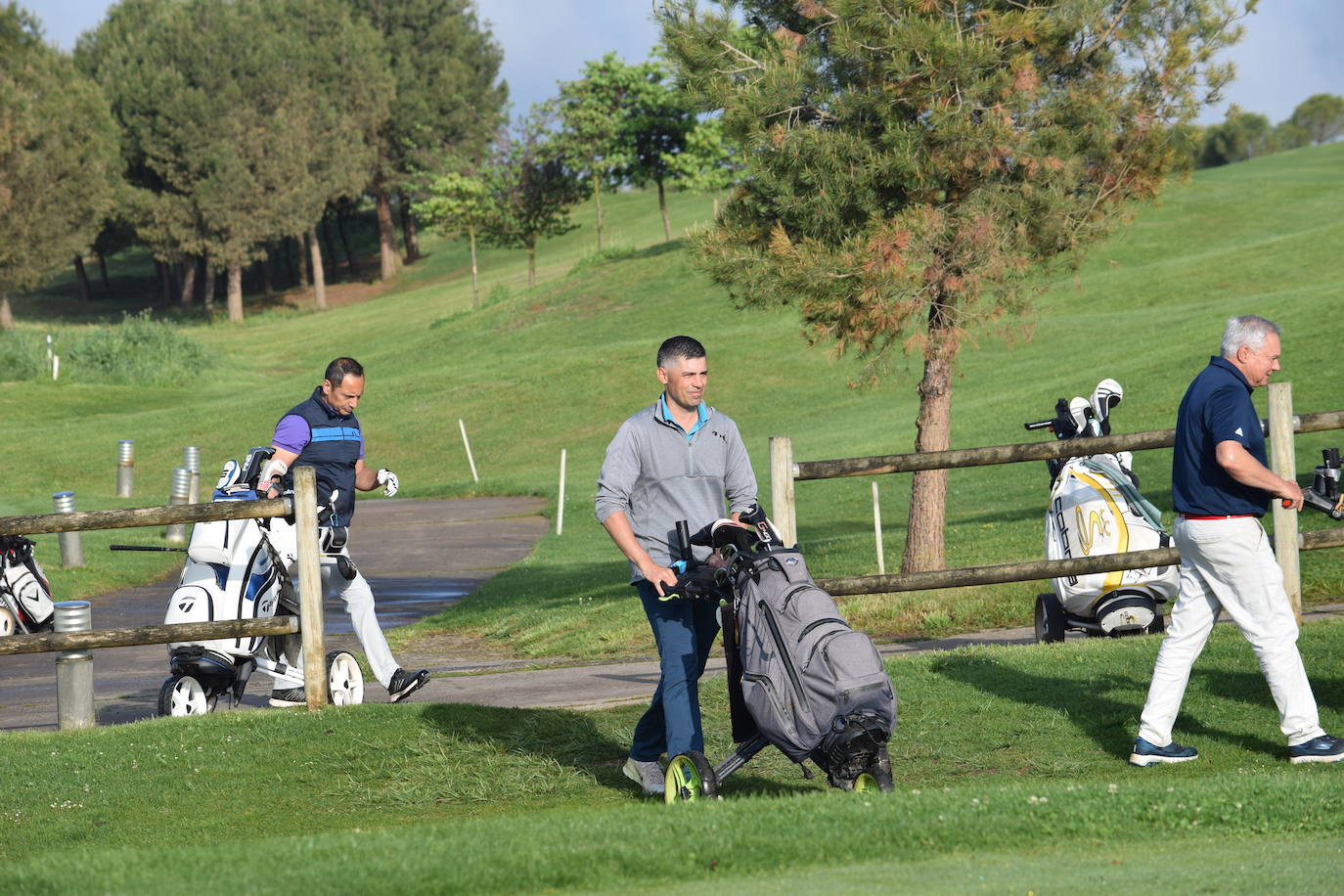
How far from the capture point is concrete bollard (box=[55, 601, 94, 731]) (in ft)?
28.2

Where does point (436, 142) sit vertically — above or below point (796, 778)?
above

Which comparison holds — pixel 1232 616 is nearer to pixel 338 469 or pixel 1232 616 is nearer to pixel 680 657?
pixel 680 657

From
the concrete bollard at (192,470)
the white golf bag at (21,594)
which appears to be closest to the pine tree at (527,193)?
the concrete bollard at (192,470)

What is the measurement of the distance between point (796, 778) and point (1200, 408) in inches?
103

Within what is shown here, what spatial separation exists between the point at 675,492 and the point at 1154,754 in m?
2.66

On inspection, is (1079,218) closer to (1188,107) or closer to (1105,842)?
(1188,107)

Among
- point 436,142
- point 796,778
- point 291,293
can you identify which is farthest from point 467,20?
point 796,778

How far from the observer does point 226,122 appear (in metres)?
74.0

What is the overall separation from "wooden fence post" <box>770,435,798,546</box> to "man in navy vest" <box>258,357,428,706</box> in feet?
7.62

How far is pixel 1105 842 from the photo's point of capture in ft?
17.8

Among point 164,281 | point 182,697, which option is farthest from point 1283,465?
point 164,281

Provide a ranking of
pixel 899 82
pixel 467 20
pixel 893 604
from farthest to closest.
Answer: pixel 467 20 < pixel 893 604 < pixel 899 82

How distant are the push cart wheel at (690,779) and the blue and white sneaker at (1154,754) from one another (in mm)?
2171

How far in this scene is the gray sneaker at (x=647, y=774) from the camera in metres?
6.85
